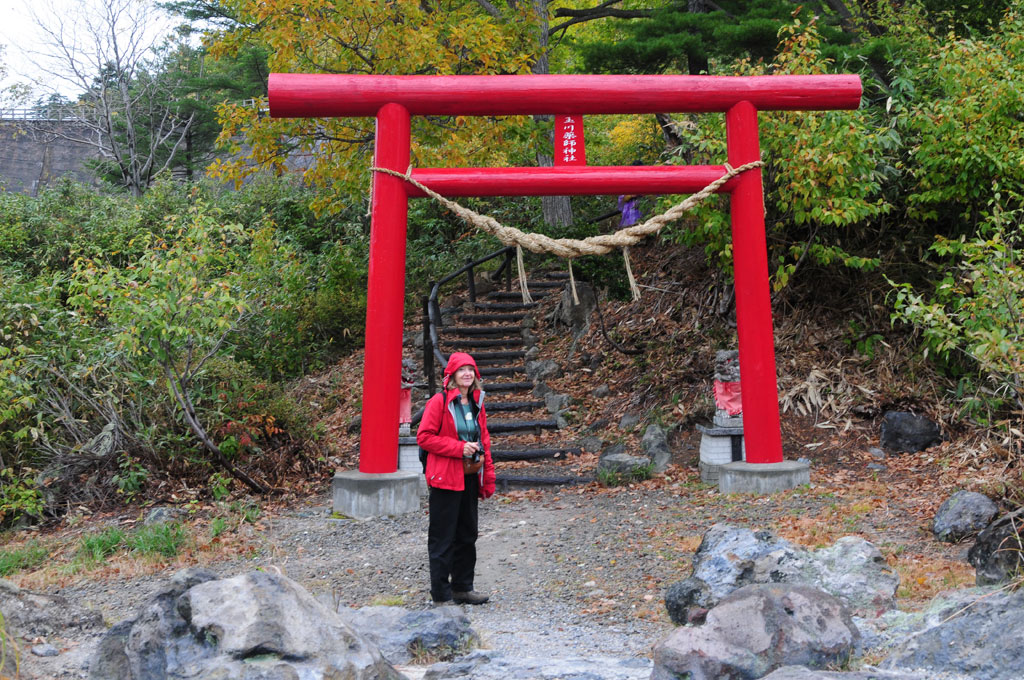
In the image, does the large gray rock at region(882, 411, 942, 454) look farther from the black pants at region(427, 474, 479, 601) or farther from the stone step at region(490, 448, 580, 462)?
the black pants at region(427, 474, 479, 601)

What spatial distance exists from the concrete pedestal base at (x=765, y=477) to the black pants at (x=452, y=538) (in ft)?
9.59

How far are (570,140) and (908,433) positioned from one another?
13.0 feet

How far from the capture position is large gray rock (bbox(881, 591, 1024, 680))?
3.07 m

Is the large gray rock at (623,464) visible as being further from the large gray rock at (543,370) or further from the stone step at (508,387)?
the large gray rock at (543,370)

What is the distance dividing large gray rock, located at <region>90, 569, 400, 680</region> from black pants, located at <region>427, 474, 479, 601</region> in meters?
1.42

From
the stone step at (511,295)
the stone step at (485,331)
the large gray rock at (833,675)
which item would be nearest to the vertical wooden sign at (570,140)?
the large gray rock at (833,675)

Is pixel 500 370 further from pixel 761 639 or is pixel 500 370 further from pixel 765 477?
pixel 761 639

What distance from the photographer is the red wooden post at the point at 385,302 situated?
6910mm

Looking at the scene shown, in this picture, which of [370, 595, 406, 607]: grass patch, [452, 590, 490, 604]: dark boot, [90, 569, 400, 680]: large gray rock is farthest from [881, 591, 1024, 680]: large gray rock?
[370, 595, 406, 607]: grass patch

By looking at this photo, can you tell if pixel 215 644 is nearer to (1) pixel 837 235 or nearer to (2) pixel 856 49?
(1) pixel 837 235

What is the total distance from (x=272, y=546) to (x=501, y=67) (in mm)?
6688

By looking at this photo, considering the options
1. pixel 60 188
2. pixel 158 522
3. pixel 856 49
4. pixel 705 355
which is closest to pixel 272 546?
pixel 158 522

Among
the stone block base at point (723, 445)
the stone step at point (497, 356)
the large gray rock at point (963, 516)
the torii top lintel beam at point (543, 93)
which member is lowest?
the large gray rock at point (963, 516)

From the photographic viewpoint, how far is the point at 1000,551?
3.96 m
